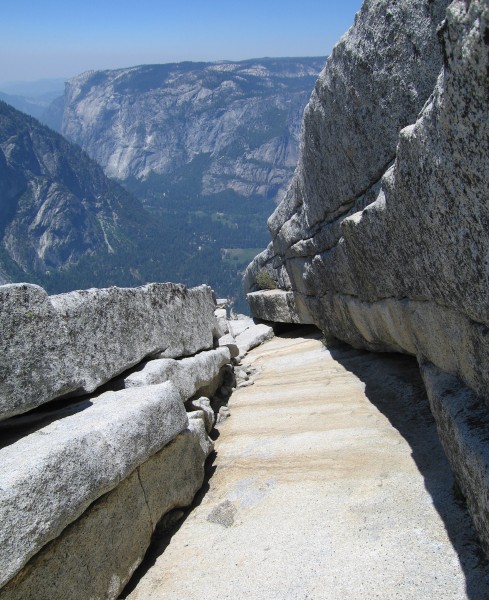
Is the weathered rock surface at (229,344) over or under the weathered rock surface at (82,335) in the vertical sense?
under

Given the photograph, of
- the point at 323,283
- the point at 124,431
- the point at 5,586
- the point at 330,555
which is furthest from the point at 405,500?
the point at 323,283

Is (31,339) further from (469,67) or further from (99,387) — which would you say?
(469,67)

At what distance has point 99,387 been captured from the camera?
498 centimetres

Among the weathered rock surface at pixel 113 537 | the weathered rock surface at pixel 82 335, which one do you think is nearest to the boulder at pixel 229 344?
the weathered rock surface at pixel 82 335

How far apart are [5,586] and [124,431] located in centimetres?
122

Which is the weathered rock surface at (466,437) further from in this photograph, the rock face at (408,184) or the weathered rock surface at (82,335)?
the weathered rock surface at (82,335)

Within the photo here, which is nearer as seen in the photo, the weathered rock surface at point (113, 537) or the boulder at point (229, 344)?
the weathered rock surface at point (113, 537)

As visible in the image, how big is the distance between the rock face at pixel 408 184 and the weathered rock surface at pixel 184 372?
6.76 feet

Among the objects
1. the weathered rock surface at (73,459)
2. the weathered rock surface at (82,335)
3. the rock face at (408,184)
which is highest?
the rock face at (408,184)

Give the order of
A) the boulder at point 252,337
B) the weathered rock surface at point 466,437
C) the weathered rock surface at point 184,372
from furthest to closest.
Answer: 1. the boulder at point 252,337
2. the weathered rock surface at point 184,372
3. the weathered rock surface at point 466,437

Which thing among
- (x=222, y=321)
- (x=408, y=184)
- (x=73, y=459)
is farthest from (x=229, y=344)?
(x=73, y=459)

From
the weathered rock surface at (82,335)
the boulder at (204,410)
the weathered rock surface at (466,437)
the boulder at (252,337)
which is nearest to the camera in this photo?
the weathered rock surface at (466,437)

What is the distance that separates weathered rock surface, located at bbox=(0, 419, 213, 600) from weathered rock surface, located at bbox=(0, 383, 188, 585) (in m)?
0.11

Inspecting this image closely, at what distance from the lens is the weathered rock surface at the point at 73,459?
2819 mm
